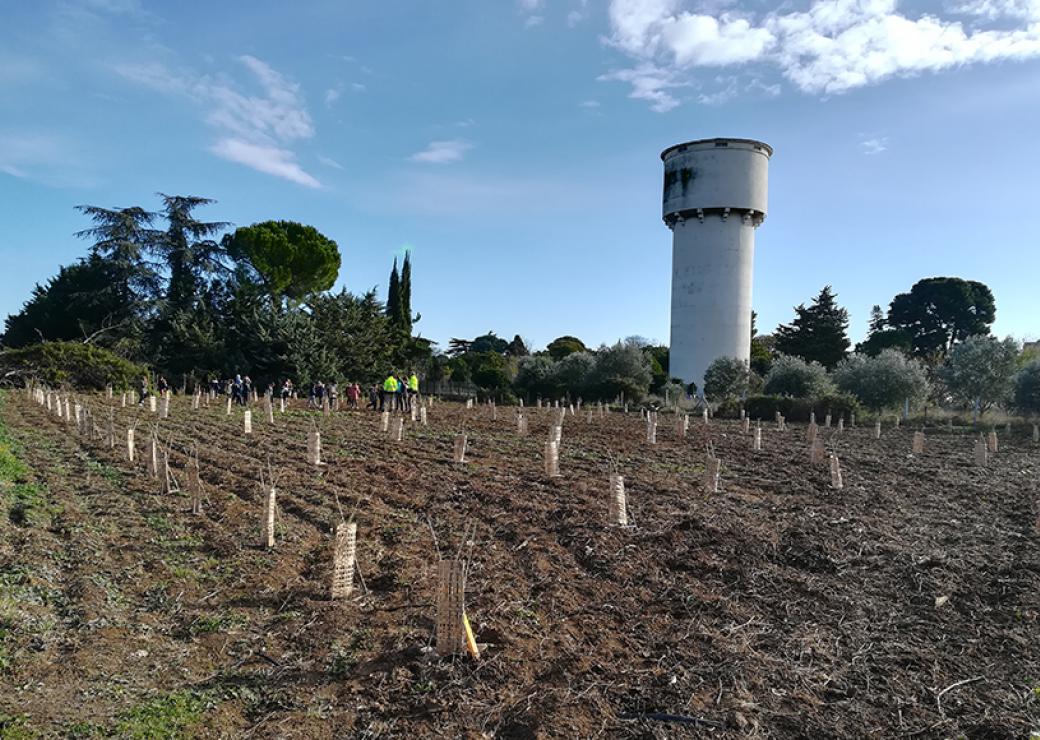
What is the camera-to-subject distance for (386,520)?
29.0ft

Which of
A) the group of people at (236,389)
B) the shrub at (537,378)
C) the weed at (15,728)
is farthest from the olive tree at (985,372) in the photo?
the weed at (15,728)

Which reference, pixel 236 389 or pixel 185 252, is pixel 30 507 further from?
pixel 185 252

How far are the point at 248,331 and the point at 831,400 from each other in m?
30.2

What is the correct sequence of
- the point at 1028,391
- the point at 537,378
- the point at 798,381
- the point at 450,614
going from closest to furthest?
the point at 450,614
the point at 1028,391
the point at 798,381
the point at 537,378

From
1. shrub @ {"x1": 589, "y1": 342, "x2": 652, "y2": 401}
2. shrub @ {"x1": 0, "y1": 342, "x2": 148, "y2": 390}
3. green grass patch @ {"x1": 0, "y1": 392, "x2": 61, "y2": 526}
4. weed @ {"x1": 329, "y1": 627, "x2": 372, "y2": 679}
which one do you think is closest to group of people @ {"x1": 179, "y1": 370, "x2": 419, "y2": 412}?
shrub @ {"x1": 0, "y1": 342, "x2": 148, "y2": 390}

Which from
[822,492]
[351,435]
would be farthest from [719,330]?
[822,492]

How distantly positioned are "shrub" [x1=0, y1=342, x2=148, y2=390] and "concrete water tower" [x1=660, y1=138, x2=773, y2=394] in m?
31.9

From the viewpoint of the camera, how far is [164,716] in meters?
4.09

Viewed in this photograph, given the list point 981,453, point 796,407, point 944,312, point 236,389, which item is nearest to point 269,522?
point 981,453

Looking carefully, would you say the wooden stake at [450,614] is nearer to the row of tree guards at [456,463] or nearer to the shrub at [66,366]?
the row of tree guards at [456,463]

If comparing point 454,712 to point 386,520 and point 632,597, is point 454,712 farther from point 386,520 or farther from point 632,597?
point 386,520

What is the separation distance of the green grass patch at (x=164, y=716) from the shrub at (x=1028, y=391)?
33461mm

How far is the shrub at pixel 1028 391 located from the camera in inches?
1149

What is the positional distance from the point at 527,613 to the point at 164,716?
8.71 feet
